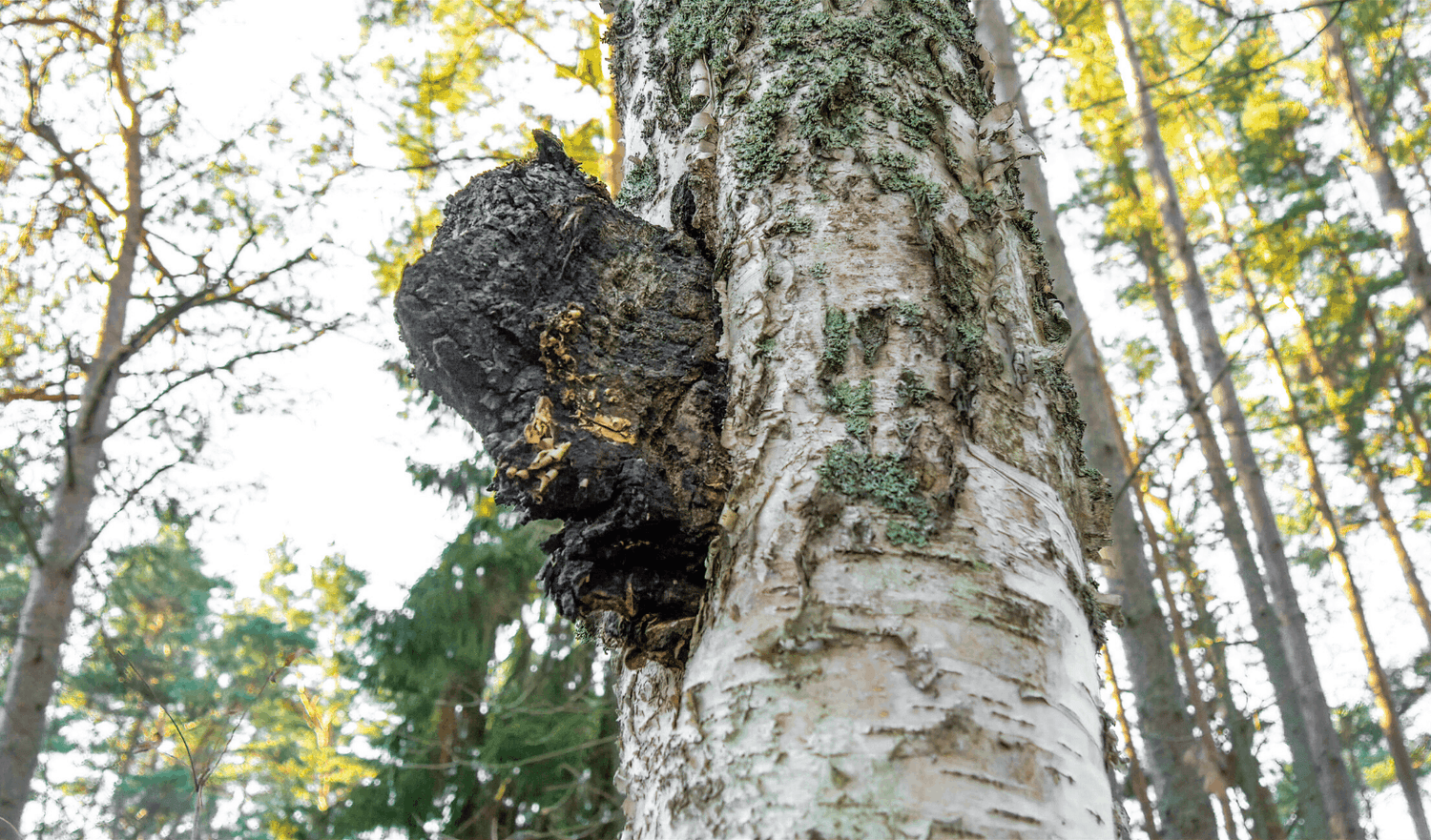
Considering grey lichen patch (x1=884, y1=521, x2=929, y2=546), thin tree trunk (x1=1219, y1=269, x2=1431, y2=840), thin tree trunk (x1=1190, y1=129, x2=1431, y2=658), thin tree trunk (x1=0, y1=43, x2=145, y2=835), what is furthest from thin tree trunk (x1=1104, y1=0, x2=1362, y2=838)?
thin tree trunk (x1=0, y1=43, x2=145, y2=835)

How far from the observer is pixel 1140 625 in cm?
489

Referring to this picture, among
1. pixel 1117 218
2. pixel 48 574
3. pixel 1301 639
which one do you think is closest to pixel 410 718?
pixel 48 574

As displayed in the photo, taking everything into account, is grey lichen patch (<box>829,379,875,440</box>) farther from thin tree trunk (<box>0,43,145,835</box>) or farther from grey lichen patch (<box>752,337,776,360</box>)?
thin tree trunk (<box>0,43,145,835</box>)

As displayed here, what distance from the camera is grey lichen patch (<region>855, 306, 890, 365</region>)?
2.98 feet

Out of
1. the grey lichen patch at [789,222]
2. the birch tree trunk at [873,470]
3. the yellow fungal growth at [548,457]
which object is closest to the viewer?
the birch tree trunk at [873,470]

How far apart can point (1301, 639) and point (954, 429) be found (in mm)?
8900

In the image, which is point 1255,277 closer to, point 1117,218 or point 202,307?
point 1117,218

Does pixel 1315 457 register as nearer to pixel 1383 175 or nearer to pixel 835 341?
pixel 1383 175

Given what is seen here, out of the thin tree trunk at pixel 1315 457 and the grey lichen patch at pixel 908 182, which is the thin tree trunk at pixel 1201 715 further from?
the grey lichen patch at pixel 908 182

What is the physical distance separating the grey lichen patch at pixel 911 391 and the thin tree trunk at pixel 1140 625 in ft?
12.7

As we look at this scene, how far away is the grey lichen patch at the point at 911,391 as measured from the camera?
880 mm

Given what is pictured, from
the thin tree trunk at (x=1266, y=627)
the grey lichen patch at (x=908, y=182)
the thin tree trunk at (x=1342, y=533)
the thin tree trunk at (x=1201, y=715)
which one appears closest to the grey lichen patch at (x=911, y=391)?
the grey lichen patch at (x=908, y=182)

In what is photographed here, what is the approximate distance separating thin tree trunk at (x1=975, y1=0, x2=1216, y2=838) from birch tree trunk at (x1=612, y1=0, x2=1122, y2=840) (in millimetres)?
3667

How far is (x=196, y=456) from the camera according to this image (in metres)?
7.31
